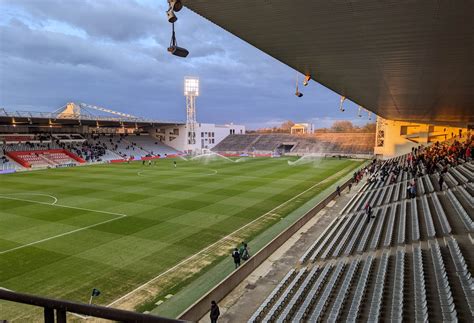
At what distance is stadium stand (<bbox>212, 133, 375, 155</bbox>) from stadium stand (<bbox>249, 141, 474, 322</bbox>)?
6118 cm

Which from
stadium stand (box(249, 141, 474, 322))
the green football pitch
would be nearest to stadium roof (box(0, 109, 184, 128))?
the green football pitch

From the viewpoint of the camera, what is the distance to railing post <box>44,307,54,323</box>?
7.18 ft

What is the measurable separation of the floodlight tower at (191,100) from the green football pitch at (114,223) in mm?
41148

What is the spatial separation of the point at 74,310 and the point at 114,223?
18872mm

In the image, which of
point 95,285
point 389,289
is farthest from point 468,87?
point 95,285

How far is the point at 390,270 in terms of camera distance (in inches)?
416

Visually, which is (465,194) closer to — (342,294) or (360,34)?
(342,294)

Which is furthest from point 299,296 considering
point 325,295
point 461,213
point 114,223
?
point 114,223

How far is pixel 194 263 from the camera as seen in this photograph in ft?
45.6

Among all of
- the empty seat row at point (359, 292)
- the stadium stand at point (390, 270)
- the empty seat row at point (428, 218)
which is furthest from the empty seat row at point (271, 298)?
the empty seat row at point (428, 218)

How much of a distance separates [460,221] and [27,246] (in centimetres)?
1916

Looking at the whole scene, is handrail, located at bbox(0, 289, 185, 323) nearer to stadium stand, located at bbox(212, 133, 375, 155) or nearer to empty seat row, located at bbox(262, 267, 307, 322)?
empty seat row, located at bbox(262, 267, 307, 322)

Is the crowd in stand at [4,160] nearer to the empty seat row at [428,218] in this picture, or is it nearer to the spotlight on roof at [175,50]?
the spotlight on roof at [175,50]

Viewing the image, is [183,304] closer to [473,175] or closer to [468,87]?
[468,87]
